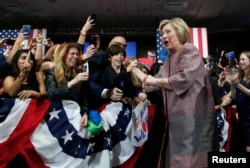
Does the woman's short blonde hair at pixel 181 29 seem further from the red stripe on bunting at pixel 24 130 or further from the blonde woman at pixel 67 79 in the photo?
the red stripe on bunting at pixel 24 130

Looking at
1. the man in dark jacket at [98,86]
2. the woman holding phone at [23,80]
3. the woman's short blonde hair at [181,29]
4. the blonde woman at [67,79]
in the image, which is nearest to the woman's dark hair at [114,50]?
the man in dark jacket at [98,86]

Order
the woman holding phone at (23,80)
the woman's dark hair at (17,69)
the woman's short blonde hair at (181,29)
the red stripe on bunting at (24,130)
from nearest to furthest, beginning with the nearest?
the woman's short blonde hair at (181,29) → the red stripe on bunting at (24,130) → the woman holding phone at (23,80) → the woman's dark hair at (17,69)

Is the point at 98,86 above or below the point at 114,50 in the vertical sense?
below

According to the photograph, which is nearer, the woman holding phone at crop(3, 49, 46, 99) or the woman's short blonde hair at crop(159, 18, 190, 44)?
the woman's short blonde hair at crop(159, 18, 190, 44)

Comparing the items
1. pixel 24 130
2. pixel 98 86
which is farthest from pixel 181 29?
pixel 24 130

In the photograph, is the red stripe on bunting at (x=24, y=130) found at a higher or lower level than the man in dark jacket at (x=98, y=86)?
lower

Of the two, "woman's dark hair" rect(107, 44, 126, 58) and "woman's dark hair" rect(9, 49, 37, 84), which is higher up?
"woman's dark hair" rect(107, 44, 126, 58)

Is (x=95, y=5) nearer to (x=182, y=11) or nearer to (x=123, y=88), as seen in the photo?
(x=182, y=11)

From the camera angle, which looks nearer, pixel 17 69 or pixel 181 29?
pixel 181 29

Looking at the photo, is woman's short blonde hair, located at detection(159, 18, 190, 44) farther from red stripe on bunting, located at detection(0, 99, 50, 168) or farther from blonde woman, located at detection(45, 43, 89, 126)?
red stripe on bunting, located at detection(0, 99, 50, 168)

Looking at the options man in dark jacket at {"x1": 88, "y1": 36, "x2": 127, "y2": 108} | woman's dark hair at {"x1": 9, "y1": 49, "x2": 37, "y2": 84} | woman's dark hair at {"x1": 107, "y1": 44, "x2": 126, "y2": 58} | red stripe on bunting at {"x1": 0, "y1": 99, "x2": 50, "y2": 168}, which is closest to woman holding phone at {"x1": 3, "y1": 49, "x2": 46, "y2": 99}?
woman's dark hair at {"x1": 9, "y1": 49, "x2": 37, "y2": 84}

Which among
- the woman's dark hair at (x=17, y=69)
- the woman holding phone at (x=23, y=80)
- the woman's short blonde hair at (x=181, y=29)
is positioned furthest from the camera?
the woman's dark hair at (x=17, y=69)

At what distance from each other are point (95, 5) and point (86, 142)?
7.61 meters

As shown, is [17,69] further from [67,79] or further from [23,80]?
[67,79]
